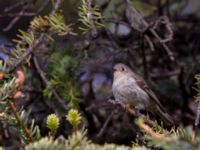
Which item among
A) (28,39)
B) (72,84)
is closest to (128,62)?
(72,84)

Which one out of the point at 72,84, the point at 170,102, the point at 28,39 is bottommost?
the point at 170,102

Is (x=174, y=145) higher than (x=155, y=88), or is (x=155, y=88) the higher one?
(x=174, y=145)

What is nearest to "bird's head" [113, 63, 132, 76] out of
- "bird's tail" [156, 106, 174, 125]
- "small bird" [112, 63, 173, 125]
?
"small bird" [112, 63, 173, 125]

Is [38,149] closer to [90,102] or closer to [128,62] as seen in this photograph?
[90,102]

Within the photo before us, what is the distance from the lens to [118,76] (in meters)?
3.83

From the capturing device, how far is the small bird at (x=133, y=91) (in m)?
3.67

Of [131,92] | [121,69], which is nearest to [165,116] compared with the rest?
[121,69]

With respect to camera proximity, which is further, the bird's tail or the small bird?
the small bird

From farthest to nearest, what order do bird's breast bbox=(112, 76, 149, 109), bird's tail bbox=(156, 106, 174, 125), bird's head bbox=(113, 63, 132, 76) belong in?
1. bird's breast bbox=(112, 76, 149, 109)
2. bird's head bbox=(113, 63, 132, 76)
3. bird's tail bbox=(156, 106, 174, 125)

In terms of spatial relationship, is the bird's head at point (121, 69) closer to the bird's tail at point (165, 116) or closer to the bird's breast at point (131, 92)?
the bird's breast at point (131, 92)

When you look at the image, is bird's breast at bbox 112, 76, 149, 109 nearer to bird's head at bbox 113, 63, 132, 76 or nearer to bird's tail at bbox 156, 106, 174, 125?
bird's head at bbox 113, 63, 132, 76

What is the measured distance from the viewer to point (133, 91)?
4004 millimetres

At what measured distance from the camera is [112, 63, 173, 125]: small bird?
3.67 meters

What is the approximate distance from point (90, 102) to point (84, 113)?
21cm
